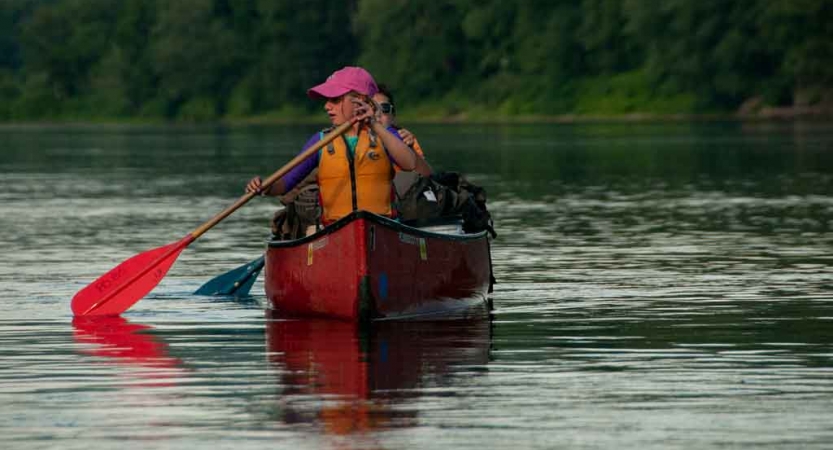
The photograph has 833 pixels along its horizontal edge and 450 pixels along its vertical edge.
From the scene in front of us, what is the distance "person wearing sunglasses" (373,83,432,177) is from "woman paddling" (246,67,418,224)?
0.21 metres

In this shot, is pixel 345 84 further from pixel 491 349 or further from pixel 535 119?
pixel 535 119

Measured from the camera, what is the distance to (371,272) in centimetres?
1548

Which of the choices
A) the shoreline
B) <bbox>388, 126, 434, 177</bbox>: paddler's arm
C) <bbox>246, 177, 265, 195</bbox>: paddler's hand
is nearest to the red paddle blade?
<bbox>246, 177, 265, 195</bbox>: paddler's hand

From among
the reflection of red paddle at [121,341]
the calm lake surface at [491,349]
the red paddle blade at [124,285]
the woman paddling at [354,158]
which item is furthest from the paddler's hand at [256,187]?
the red paddle blade at [124,285]

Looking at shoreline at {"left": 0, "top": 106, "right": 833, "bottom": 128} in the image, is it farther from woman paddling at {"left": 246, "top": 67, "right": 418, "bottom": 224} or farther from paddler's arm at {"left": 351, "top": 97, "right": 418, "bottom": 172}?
paddler's arm at {"left": 351, "top": 97, "right": 418, "bottom": 172}

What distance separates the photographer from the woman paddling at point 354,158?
51.0 feet

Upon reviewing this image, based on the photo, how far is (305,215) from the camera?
54.4ft

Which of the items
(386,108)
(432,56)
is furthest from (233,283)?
(432,56)

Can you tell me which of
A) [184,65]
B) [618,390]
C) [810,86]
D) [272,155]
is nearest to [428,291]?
[618,390]

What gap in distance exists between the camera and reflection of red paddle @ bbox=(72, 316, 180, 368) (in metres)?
13.8

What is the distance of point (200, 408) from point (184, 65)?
124942 millimetres

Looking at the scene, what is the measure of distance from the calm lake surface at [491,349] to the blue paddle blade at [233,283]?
0.68ft

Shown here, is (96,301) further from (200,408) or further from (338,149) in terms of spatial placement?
(200,408)

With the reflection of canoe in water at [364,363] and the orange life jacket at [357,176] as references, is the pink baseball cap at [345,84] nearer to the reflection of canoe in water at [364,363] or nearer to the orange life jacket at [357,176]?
the orange life jacket at [357,176]
